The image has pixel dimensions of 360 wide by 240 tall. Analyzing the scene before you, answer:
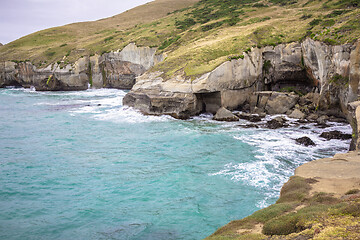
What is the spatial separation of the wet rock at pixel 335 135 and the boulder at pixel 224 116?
926 cm

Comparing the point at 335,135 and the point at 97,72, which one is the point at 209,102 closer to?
the point at 335,135

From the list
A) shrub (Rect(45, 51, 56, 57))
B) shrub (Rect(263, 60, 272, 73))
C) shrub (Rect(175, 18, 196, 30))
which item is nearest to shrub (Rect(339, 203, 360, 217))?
shrub (Rect(263, 60, 272, 73))

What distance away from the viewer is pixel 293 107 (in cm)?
3334

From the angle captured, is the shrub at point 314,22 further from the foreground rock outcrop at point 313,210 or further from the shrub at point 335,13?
the foreground rock outcrop at point 313,210

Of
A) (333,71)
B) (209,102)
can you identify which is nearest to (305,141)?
(333,71)

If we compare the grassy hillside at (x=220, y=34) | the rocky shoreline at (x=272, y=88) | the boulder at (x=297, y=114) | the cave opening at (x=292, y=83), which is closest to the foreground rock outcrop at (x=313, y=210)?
the rocky shoreline at (x=272, y=88)

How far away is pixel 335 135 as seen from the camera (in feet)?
77.4

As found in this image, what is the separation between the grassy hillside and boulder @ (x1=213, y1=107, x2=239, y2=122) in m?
5.49

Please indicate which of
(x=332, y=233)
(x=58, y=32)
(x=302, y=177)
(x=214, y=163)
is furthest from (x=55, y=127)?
(x=58, y=32)

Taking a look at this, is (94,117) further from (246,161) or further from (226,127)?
(246,161)

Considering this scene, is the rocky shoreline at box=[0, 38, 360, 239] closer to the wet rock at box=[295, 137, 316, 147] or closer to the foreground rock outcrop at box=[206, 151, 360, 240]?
the wet rock at box=[295, 137, 316, 147]

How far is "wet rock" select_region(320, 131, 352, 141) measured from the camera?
23.2m

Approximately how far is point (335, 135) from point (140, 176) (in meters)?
16.7

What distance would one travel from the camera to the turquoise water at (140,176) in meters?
12.1
